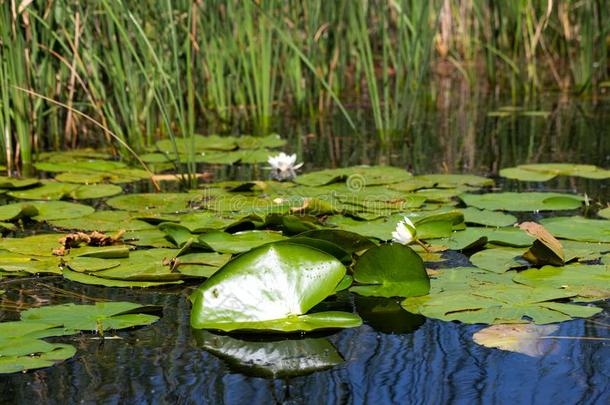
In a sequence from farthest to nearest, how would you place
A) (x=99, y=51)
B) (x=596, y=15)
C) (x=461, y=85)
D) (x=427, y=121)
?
(x=461, y=85)
(x=596, y=15)
(x=427, y=121)
(x=99, y=51)

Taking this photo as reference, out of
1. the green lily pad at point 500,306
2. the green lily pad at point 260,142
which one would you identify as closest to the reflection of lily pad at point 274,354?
the green lily pad at point 500,306

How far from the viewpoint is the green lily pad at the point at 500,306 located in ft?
6.46

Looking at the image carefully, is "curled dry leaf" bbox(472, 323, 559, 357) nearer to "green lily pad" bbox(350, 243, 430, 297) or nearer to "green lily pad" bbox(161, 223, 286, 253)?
"green lily pad" bbox(350, 243, 430, 297)

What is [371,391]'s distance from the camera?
1.64 metres

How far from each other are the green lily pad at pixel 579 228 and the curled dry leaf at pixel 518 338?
684mm

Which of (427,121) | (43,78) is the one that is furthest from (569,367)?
(427,121)

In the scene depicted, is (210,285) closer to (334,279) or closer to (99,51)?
(334,279)

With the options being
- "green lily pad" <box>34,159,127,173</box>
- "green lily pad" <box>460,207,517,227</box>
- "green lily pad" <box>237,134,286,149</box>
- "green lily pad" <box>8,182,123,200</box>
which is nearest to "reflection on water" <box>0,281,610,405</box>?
"green lily pad" <box>460,207,517,227</box>

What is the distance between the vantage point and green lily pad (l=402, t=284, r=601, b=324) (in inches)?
77.5

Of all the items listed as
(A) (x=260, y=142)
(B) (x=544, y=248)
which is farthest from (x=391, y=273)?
(A) (x=260, y=142)

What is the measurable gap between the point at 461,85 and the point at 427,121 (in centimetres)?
155

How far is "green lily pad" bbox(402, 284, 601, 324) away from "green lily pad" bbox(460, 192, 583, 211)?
0.82 meters

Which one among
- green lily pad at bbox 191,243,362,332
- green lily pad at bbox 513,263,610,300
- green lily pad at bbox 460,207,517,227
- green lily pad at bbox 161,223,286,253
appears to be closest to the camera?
green lily pad at bbox 191,243,362,332

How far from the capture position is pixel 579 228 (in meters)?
2.63
